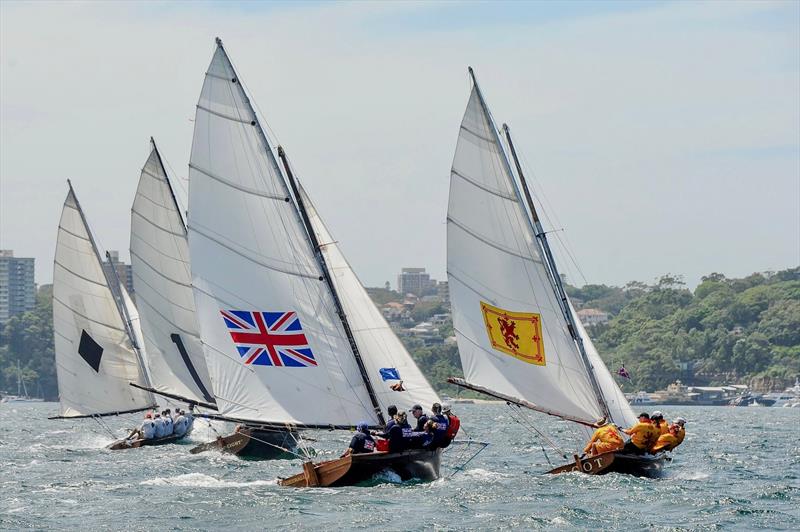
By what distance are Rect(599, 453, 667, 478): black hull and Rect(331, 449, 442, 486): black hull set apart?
425cm

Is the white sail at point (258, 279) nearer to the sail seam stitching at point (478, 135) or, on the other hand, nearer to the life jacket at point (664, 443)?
the sail seam stitching at point (478, 135)

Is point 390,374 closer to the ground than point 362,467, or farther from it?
farther from it

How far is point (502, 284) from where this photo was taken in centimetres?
4231

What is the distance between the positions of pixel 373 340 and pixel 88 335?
2391 cm

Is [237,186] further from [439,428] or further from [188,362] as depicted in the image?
[188,362]

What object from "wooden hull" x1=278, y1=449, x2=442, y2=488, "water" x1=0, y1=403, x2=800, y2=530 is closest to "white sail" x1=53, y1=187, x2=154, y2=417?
"water" x1=0, y1=403, x2=800, y2=530

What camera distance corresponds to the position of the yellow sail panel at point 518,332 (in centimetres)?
4238

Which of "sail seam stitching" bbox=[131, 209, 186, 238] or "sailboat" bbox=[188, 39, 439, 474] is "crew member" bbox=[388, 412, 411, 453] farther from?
"sail seam stitching" bbox=[131, 209, 186, 238]

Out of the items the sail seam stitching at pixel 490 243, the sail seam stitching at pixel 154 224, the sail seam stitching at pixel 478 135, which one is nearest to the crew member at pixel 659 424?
the sail seam stitching at pixel 490 243

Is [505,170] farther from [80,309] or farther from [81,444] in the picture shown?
[81,444]

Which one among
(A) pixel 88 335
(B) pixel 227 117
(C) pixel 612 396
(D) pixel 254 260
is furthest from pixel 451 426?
(A) pixel 88 335

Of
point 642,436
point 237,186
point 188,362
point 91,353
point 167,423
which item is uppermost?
point 237,186

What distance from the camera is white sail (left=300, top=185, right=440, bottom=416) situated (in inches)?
1577

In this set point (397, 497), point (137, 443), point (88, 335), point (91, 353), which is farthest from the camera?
point (91, 353)
